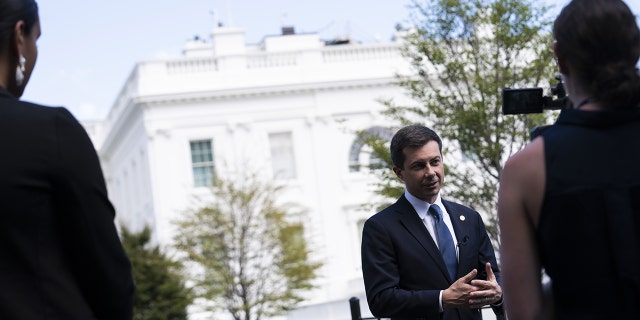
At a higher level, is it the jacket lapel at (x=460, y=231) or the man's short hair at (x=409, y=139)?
the man's short hair at (x=409, y=139)

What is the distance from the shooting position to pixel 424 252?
5465mm

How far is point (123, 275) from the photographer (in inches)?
122

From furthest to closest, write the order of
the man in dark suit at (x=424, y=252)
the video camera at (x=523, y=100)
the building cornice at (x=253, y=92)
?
1. the building cornice at (x=253, y=92)
2. the man in dark suit at (x=424, y=252)
3. the video camera at (x=523, y=100)

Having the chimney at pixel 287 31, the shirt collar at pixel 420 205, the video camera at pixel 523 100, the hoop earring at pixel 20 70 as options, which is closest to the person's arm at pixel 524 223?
the video camera at pixel 523 100

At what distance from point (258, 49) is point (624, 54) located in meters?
53.3

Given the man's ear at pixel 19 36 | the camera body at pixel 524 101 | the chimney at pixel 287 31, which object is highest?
the chimney at pixel 287 31

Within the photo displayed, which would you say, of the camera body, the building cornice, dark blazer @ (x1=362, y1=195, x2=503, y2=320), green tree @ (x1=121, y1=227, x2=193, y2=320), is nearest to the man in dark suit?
dark blazer @ (x1=362, y1=195, x2=503, y2=320)

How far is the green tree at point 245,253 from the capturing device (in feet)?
137

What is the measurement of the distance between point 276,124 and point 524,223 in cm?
4837

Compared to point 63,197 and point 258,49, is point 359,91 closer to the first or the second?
point 258,49

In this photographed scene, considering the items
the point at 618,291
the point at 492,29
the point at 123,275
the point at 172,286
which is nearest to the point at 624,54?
the point at 618,291

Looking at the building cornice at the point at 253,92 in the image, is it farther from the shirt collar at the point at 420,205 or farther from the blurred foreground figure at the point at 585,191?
the blurred foreground figure at the point at 585,191

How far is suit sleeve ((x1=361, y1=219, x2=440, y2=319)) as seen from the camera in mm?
5262

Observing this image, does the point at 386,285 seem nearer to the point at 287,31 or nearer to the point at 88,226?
the point at 88,226
